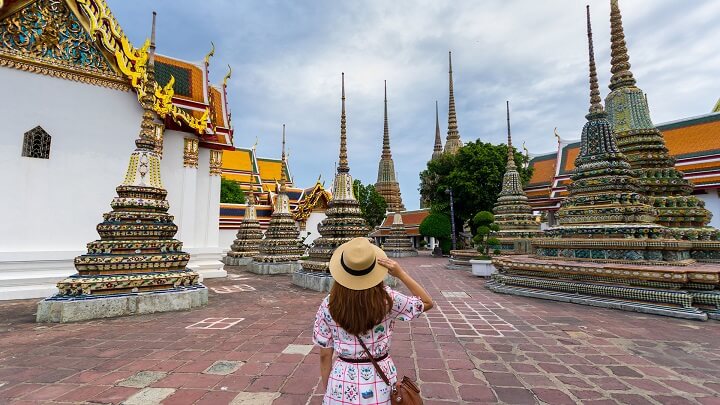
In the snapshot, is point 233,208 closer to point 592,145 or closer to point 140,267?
point 140,267

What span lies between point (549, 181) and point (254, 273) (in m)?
21.7

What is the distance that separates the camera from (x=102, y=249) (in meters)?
6.09

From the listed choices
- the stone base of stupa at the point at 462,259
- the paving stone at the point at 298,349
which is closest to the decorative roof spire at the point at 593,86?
the stone base of stupa at the point at 462,259

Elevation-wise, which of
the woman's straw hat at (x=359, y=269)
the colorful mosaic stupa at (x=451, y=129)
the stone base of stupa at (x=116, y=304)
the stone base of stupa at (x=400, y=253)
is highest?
the colorful mosaic stupa at (x=451, y=129)

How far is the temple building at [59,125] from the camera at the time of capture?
759 centimetres

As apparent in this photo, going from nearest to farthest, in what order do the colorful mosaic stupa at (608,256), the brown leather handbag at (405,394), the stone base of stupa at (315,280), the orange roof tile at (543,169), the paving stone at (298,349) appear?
the brown leather handbag at (405,394) → the paving stone at (298,349) → the colorful mosaic stupa at (608,256) → the stone base of stupa at (315,280) → the orange roof tile at (543,169)

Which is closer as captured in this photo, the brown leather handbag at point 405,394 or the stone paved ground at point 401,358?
the brown leather handbag at point 405,394

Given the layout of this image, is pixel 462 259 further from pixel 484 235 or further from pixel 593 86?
pixel 593 86

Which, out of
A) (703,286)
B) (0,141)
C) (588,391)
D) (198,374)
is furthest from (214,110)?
(703,286)

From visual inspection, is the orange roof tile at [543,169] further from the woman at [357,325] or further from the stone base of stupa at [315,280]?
the woman at [357,325]

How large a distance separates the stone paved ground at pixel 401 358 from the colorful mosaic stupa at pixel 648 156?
4.26m

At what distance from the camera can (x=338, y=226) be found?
955 cm

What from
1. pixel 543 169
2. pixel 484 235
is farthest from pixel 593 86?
pixel 543 169

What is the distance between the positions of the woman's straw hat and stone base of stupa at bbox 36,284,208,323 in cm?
579
